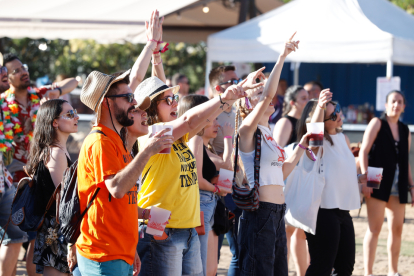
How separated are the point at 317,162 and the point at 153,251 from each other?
1962 millimetres

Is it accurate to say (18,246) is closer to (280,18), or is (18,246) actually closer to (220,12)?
(280,18)

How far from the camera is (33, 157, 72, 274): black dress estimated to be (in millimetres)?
3604

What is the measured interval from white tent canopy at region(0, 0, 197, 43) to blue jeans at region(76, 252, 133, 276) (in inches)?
211

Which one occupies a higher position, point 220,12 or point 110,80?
point 220,12

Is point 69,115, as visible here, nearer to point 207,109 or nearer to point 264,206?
point 207,109

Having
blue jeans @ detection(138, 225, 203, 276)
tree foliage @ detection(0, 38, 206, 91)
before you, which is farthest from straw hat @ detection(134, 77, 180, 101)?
tree foliage @ detection(0, 38, 206, 91)

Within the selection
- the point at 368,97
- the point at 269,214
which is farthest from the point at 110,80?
the point at 368,97

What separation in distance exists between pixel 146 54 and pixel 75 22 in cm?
461

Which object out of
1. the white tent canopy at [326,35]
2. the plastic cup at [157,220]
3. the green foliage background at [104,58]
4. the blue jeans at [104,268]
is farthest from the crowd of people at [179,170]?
the green foliage background at [104,58]

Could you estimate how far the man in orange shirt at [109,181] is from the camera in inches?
98.6

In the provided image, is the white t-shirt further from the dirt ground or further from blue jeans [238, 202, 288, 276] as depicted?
the dirt ground

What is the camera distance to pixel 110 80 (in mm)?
2754

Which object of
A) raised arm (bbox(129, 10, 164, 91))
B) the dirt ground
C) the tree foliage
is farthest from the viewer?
the tree foliage

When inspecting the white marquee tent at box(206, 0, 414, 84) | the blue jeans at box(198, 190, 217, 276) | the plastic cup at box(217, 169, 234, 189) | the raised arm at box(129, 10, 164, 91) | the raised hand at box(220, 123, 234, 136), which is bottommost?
the blue jeans at box(198, 190, 217, 276)
